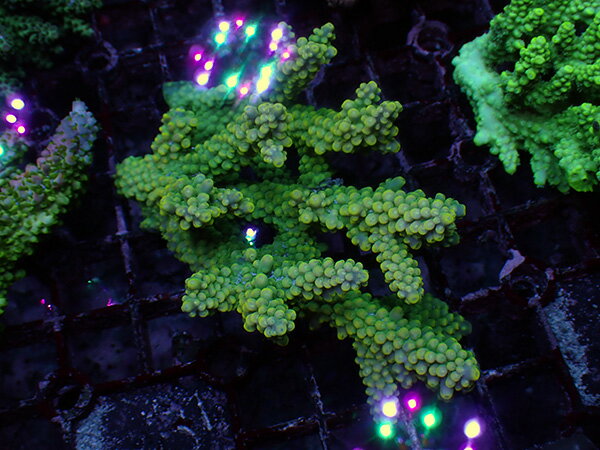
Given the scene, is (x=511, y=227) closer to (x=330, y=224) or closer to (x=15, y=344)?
(x=330, y=224)

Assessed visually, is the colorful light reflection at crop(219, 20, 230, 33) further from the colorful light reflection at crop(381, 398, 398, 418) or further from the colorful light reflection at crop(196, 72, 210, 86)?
the colorful light reflection at crop(381, 398, 398, 418)

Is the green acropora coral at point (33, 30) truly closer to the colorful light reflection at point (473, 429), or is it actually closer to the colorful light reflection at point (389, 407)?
the colorful light reflection at point (389, 407)

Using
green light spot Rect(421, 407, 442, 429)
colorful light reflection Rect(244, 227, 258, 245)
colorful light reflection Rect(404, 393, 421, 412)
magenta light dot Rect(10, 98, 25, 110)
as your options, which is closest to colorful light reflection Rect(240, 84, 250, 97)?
colorful light reflection Rect(244, 227, 258, 245)

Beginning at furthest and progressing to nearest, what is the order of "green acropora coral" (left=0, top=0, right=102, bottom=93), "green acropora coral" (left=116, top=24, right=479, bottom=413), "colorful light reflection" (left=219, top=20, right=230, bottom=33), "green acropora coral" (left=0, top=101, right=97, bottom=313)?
"colorful light reflection" (left=219, top=20, right=230, bottom=33)
"green acropora coral" (left=0, top=0, right=102, bottom=93)
"green acropora coral" (left=0, top=101, right=97, bottom=313)
"green acropora coral" (left=116, top=24, right=479, bottom=413)

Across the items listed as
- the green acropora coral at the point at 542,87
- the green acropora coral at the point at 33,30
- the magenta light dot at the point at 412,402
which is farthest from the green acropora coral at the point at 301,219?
the green acropora coral at the point at 33,30

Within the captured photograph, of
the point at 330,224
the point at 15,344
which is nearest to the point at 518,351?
the point at 330,224

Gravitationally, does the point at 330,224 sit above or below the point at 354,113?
below
